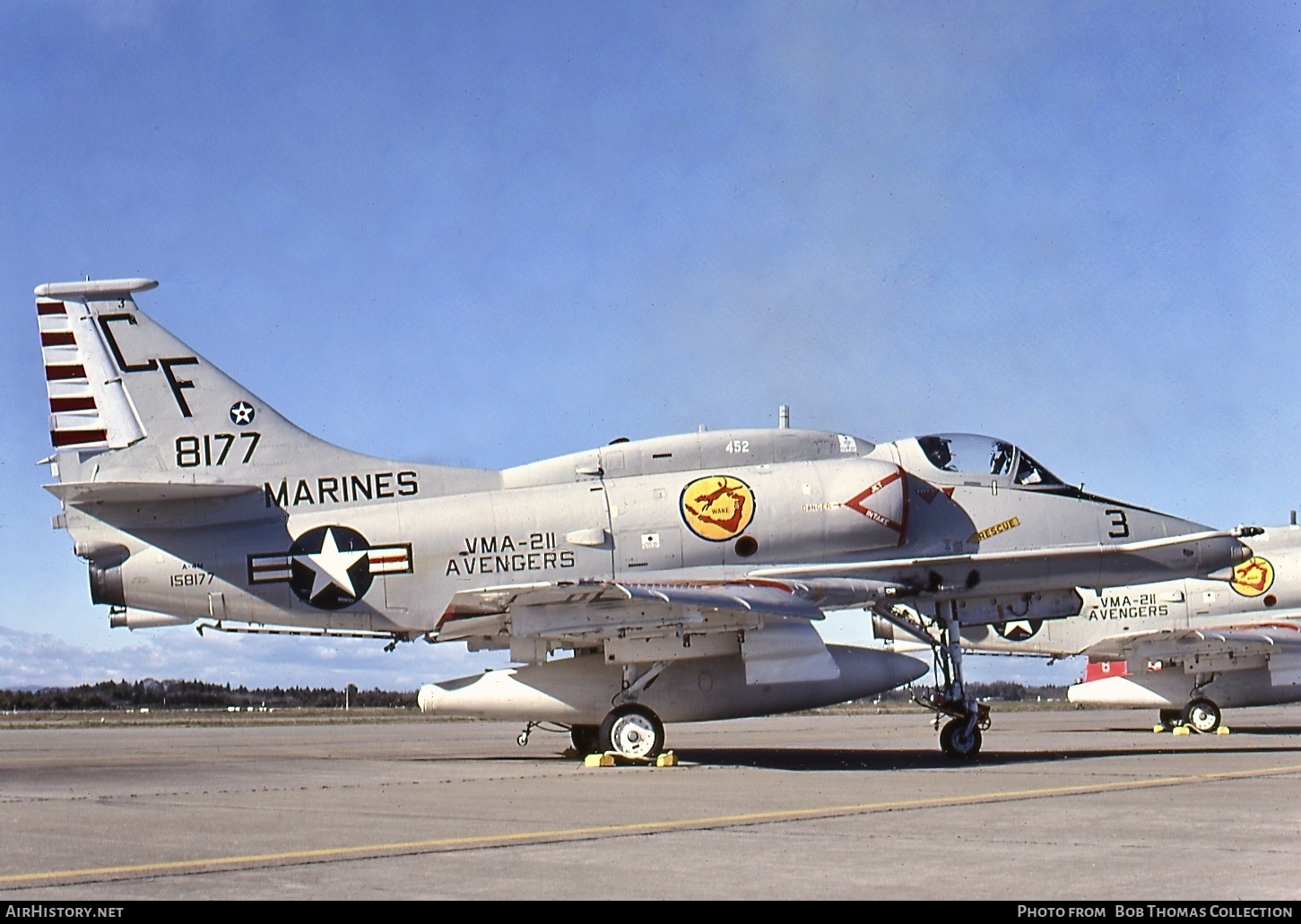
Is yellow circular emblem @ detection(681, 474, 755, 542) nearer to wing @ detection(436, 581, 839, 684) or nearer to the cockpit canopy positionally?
wing @ detection(436, 581, 839, 684)

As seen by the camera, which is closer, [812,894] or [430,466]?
[812,894]

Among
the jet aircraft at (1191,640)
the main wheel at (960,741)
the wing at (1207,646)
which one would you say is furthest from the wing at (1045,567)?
the wing at (1207,646)

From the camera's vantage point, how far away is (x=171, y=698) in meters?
63.2

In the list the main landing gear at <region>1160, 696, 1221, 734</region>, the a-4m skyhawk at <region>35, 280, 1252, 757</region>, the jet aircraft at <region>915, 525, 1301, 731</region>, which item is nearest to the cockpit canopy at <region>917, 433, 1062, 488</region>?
the a-4m skyhawk at <region>35, 280, 1252, 757</region>

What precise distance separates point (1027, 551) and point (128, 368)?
1175 cm

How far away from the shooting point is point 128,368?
1756 cm

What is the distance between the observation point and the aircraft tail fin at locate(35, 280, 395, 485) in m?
17.5

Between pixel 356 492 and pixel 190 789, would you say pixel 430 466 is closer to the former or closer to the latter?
pixel 356 492

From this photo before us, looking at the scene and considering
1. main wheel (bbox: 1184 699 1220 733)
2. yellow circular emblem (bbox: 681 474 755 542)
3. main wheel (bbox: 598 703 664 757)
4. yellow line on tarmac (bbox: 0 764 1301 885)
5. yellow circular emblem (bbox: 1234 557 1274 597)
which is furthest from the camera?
yellow circular emblem (bbox: 1234 557 1274 597)

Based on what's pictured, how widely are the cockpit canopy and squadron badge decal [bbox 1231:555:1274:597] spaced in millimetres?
11735

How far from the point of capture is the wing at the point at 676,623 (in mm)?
15391

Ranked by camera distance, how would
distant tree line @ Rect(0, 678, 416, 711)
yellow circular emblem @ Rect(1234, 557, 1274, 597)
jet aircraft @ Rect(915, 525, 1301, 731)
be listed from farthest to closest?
distant tree line @ Rect(0, 678, 416, 711) < yellow circular emblem @ Rect(1234, 557, 1274, 597) < jet aircraft @ Rect(915, 525, 1301, 731)

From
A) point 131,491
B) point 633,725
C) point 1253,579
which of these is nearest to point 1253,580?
point 1253,579

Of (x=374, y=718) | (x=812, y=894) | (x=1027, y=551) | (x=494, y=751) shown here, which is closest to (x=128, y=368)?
(x=494, y=751)
